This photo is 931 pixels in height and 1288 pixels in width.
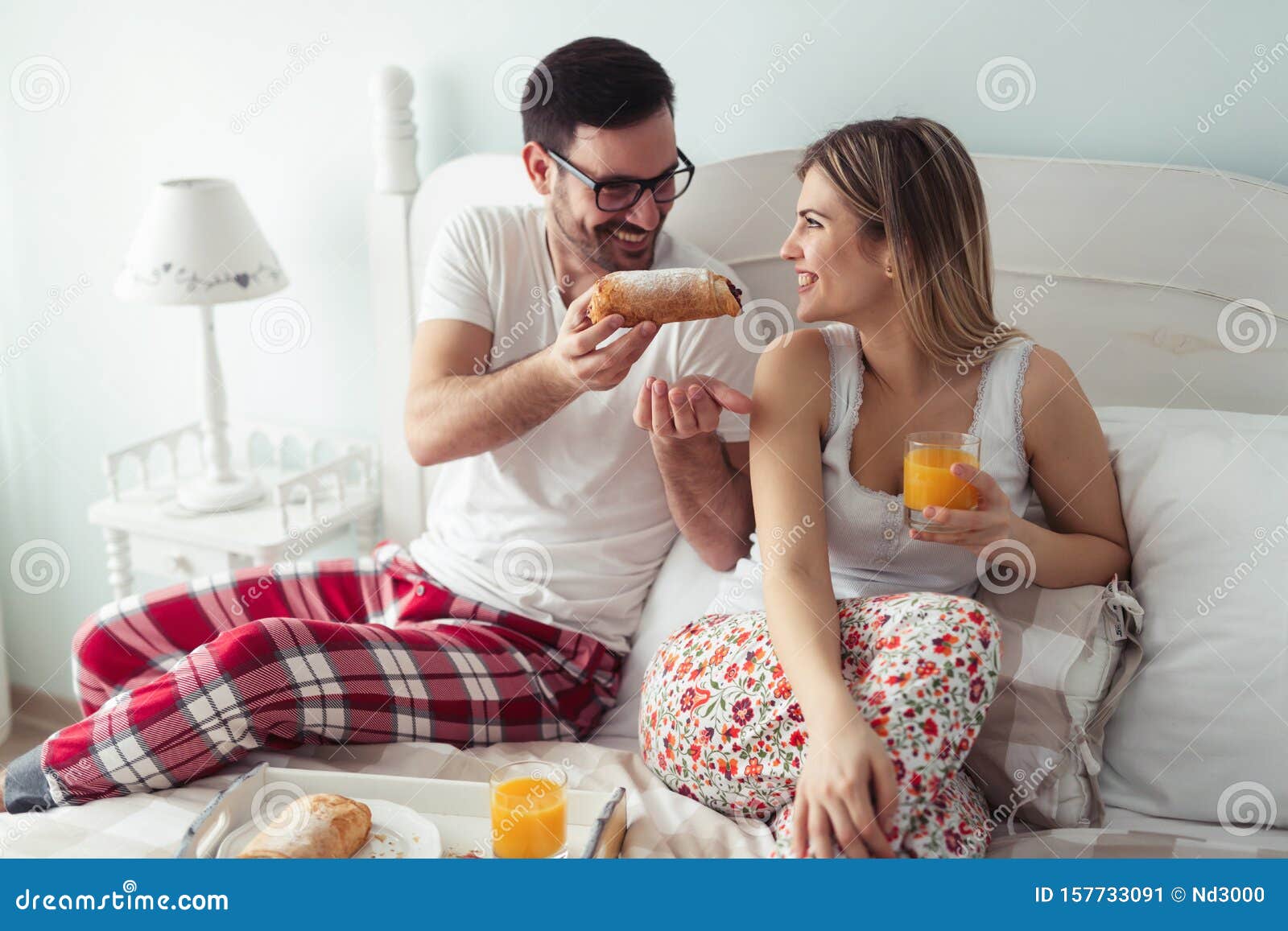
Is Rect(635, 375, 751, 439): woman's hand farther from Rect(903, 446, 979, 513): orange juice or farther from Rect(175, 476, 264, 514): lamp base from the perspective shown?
Rect(175, 476, 264, 514): lamp base

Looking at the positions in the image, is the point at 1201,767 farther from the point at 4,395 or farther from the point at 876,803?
the point at 4,395

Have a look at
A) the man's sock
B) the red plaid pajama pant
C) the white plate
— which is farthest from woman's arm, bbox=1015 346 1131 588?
the man's sock

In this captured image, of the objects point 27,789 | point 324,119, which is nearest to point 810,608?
point 27,789

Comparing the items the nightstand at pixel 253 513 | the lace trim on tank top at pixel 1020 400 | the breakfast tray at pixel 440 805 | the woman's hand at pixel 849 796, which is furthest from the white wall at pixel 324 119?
the breakfast tray at pixel 440 805

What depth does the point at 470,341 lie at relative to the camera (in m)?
1.75

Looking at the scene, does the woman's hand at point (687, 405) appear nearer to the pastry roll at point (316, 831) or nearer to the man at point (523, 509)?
the man at point (523, 509)

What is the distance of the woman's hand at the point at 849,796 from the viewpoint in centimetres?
116

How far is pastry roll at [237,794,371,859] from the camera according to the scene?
1163 mm

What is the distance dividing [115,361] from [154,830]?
1567 millimetres

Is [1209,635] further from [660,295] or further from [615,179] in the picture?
[615,179]

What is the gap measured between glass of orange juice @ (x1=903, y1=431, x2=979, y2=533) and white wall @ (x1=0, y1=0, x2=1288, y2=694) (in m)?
0.65

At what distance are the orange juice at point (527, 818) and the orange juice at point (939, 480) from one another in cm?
54

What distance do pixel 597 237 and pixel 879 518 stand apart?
597 mm

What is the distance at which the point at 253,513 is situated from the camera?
2236 mm
